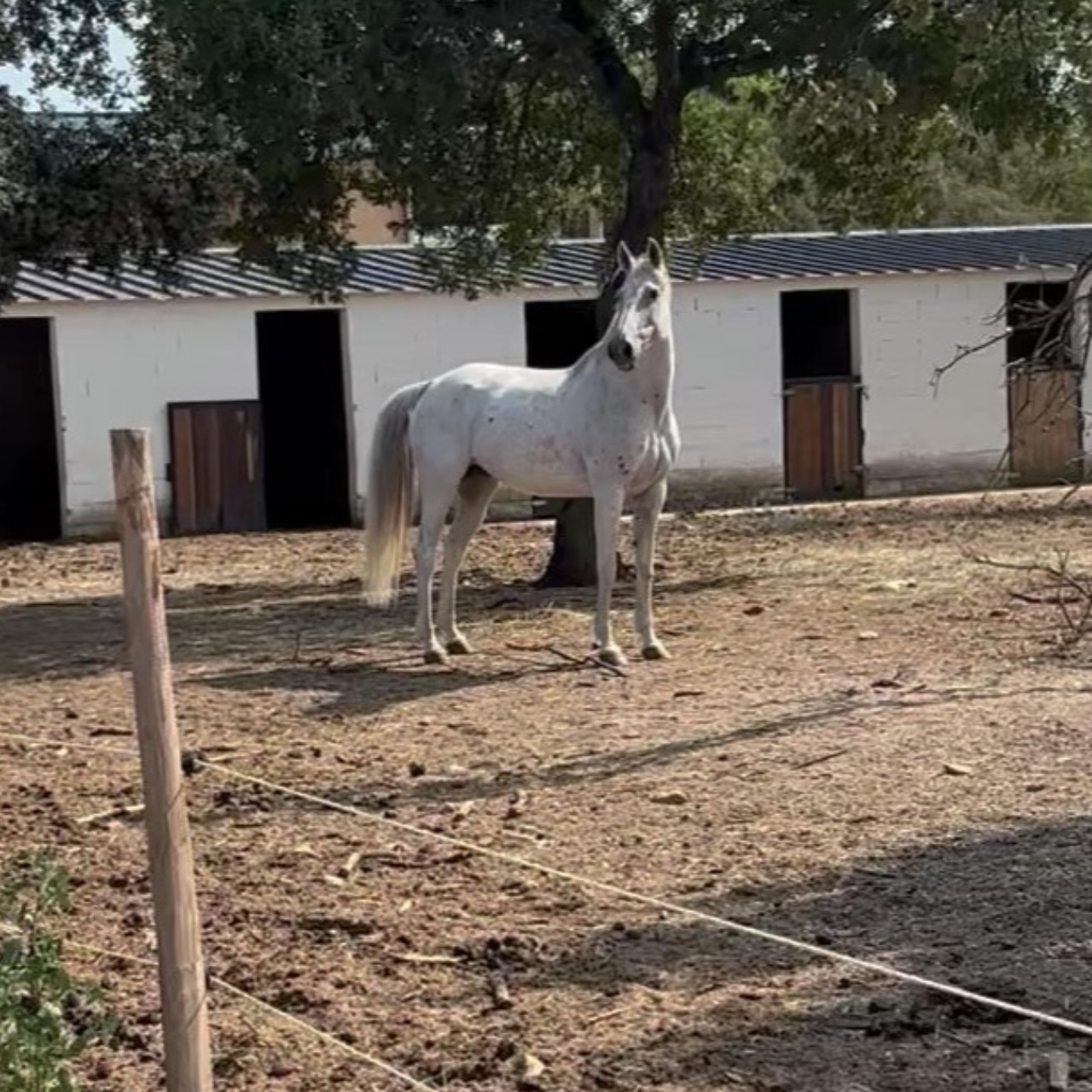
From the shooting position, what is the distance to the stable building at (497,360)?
792 inches

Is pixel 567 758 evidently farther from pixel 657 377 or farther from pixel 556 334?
pixel 556 334

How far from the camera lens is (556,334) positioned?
78.9ft

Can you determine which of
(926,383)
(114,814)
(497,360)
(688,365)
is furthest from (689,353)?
(114,814)

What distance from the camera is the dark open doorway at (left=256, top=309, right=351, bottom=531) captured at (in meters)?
23.2

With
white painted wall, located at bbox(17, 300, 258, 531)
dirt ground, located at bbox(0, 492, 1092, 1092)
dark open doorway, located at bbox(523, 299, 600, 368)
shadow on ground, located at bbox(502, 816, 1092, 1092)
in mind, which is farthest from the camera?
dark open doorway, located at bbox(523, 299, 600, 368)

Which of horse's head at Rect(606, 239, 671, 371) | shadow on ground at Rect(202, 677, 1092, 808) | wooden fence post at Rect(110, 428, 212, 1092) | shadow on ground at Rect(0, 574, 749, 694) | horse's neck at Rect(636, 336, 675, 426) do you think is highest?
horse's head at Rect(606, 239, 671, 371)

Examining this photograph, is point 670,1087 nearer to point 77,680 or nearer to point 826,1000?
point 826,1000

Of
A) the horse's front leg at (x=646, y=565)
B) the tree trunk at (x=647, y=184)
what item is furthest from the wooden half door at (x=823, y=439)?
the horse's front leg at (x=646, y=565)

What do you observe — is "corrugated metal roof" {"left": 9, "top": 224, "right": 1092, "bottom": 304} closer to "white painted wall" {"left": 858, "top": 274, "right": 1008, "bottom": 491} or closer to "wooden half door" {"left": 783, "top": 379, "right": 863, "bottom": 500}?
"white painted wall" {"left": 858, "top": 274, "right": 1008, "bottom": 491}

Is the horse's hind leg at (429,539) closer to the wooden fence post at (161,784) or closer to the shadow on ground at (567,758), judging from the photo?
the shadow on ground at (567,758)

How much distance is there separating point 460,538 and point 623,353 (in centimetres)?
193

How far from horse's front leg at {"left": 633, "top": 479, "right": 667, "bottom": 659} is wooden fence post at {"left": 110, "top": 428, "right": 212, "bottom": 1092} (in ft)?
21.2

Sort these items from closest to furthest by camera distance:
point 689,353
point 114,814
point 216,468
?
point 114,814 → point 216,468 → point 689,353

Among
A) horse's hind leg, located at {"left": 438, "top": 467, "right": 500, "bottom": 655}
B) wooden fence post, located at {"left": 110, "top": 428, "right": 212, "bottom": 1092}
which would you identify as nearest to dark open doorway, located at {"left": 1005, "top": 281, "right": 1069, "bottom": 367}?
horse's hind leg, located at {"left": 438, "top": 467, "right": 500, "bottom": 655}
